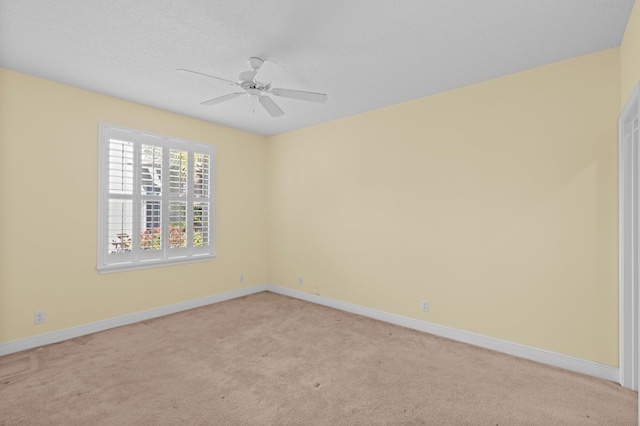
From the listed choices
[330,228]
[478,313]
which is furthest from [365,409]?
[330,228]

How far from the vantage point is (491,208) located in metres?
3.00

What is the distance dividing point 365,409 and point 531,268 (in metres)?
1.97

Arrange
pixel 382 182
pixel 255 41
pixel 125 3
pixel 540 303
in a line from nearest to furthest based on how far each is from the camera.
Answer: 1. pixel 125 3
2. pixel 255 41
3. pixel 540 303
4. pixel 382 182

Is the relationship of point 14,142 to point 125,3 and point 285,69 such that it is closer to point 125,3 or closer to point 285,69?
point 125,3

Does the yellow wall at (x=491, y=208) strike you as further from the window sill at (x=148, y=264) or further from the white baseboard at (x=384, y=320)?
the window sill at (x=148, y=264)

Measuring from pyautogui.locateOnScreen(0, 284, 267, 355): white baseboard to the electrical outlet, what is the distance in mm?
138

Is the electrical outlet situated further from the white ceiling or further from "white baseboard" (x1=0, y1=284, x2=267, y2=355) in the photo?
the white ceiling

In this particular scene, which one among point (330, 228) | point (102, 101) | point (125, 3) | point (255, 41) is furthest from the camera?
point (330, 228)

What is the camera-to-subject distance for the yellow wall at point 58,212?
2865mm

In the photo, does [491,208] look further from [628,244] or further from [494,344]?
[494,344]

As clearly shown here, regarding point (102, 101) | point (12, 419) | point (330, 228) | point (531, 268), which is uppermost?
point (102, 101)

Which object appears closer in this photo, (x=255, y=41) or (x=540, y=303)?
(x=255, y=41)

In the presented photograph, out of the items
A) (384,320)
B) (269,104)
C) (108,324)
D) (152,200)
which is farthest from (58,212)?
(384,320)

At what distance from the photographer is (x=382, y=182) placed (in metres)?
3.83
